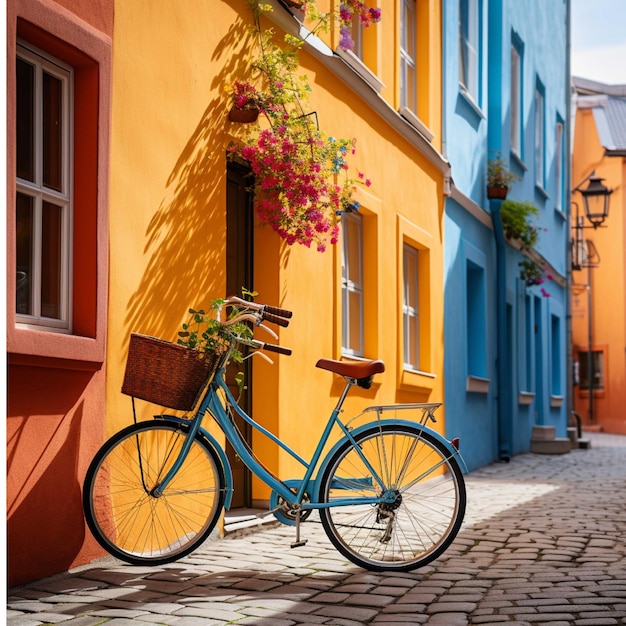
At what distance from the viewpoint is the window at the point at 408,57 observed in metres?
11.7

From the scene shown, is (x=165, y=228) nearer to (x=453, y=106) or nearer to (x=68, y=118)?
(x=68, y=118)

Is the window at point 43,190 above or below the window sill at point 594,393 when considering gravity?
above

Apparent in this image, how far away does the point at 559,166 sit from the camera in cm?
2177

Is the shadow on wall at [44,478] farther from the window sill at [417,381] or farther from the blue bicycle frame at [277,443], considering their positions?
the window sill at [417,381]

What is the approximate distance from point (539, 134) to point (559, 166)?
86.0 inches

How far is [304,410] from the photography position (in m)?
8.28

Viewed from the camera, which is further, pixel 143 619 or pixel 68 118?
pixel 68 118

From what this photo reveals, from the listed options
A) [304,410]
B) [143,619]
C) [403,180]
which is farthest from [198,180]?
[403,180]

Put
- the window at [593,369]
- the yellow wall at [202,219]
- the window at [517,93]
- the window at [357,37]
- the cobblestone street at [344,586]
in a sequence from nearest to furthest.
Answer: the cobblestone street at [344,586], the yellow wall at [202,219], the window at [357,37], the window at [517,93], the window at [593,369]

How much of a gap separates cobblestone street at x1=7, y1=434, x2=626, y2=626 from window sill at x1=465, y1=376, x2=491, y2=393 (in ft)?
19.1

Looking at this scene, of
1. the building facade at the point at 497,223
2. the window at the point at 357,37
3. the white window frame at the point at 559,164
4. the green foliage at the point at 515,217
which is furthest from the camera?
the white window frame at the point at 559,164

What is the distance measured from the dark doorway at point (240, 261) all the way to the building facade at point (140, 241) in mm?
16

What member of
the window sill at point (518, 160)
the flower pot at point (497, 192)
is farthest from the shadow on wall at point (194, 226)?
the window sill at point (518, 160)

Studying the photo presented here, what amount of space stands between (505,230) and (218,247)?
A: 377 inches
